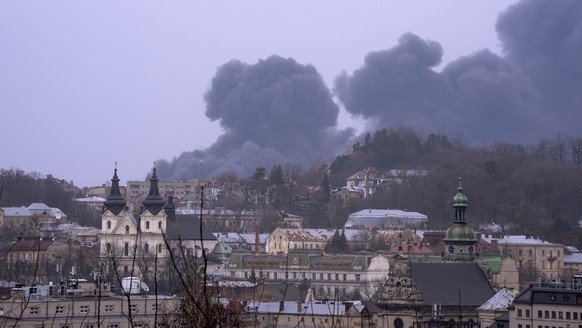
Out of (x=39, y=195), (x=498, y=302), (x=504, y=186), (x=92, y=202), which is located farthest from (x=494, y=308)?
(x=92, y=202)

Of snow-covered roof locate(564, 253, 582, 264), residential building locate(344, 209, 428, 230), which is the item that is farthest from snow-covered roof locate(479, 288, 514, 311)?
residential building locate(344, 209, 428, 230)

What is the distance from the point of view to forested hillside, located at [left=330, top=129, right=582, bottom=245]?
118 meters

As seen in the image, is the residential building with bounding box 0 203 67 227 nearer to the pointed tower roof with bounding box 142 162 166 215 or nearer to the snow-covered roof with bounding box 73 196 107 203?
the pointed tower roof with bounding box 142 162 166 215

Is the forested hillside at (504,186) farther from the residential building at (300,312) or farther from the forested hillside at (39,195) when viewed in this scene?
the residential building at (300,312)

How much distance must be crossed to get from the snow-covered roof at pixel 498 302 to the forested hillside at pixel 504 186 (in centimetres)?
5001

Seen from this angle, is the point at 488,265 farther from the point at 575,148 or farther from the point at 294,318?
the point at 575,148

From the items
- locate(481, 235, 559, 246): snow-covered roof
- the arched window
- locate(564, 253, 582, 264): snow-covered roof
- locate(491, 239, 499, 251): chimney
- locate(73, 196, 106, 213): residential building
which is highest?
locate(73, 196, 106, 213): residential building

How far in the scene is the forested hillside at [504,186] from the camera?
386 ft

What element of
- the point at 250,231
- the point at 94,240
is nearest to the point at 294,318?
the point at 94,240

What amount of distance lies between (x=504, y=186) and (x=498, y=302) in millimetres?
69768

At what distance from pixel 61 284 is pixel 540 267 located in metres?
52.8

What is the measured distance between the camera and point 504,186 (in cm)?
12612

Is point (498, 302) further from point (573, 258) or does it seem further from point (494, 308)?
point (573, 258)

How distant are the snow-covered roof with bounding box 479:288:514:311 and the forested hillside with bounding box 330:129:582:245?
50007mm
